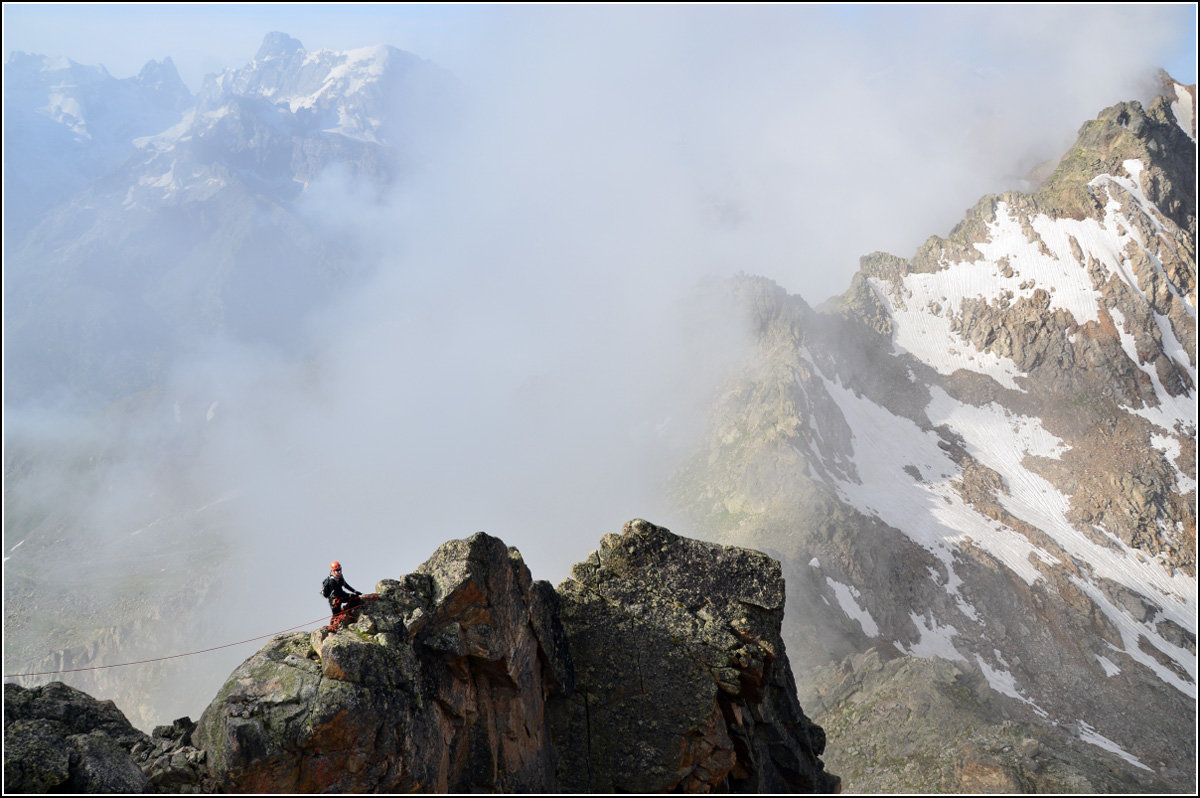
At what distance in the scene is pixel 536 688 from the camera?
25.6m

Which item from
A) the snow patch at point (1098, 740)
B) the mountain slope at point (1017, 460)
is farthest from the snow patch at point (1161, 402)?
the snow patch at point (1098, 740)

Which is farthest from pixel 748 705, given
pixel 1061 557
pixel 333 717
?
pixel 1061 557

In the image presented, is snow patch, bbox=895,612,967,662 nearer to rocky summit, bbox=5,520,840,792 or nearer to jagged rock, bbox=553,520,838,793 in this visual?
rocky summit, bbox=5,520,840,792

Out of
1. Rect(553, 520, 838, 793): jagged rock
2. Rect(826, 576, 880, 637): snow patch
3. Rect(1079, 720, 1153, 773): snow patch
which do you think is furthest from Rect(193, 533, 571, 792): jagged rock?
Rect(1079, 720, 1153, 773): snow patch

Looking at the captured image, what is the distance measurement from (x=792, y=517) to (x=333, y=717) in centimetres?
10423

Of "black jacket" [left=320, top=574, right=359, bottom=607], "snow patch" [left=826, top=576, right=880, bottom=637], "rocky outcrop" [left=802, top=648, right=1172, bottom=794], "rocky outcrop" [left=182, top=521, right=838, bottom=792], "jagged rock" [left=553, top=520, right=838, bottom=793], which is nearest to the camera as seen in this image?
"rocky outcrop" [left=182, top=521, right=838, bottom=792]

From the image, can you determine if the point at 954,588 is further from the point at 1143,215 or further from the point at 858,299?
the point at 1143,215

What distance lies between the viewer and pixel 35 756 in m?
16.5

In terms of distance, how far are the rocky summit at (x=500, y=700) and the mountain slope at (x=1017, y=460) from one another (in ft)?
178

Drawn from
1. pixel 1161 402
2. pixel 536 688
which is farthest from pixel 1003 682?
pixel 1161 402

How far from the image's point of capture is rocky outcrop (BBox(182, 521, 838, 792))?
18.5 metres

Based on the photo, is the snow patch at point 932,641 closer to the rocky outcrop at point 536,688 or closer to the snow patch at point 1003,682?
the snow patch at point 1003,682

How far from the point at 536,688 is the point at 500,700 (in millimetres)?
1935

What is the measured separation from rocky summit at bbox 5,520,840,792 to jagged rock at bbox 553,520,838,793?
0.06 metres
